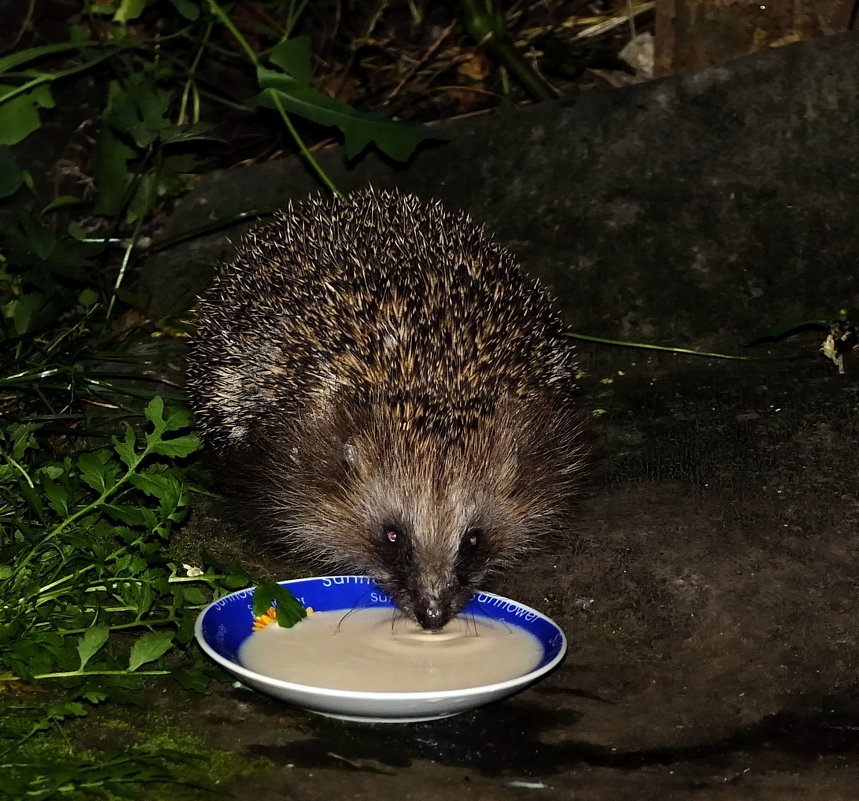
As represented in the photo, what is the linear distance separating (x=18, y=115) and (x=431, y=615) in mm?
3760

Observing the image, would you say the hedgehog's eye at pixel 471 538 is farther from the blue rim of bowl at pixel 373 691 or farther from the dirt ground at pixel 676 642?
the blue rim of bowl at pixel 373 691

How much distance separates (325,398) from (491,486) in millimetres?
728

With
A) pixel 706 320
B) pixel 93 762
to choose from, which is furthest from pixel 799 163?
pixel 93 762

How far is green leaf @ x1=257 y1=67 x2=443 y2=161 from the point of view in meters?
5.83

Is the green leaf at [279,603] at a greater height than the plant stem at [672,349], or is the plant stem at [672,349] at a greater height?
the green leaf at [279,603]

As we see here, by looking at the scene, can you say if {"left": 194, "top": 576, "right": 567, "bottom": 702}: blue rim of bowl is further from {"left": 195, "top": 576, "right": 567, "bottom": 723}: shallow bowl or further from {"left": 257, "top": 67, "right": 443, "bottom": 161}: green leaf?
{"left": 257, "top": 67, "right": 443, "bottom": 161}: green leaf

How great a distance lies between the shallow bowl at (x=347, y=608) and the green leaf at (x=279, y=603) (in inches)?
5.1

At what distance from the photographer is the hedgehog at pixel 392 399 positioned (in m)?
4.40

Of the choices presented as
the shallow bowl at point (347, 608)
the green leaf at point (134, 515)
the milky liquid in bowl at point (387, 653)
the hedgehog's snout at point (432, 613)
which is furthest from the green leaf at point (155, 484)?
the hedgehog's snout at point (432, 613)

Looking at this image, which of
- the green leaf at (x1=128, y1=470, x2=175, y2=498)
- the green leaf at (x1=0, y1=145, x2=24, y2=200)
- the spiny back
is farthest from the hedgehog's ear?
the green leaf at (x1=0, y1=145, x2=24, y2=200)

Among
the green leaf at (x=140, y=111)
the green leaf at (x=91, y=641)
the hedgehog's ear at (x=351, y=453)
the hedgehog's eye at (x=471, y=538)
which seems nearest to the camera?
the green leaf at (x=91, y=641)

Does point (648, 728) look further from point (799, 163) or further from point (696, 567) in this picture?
point (799, 163)

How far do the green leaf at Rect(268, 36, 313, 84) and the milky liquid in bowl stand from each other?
9.81 feet

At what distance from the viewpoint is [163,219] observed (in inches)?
279
